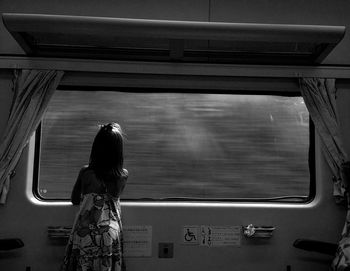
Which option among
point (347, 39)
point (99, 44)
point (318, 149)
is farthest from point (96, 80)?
point (347, 39)

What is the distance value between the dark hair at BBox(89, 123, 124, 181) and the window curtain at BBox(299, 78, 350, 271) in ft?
4.84

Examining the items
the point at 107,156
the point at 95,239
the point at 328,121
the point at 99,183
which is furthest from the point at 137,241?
the point at 328,121

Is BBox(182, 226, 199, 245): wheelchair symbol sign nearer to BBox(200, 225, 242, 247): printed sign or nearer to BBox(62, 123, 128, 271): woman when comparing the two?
BBox(200, 225, 242, 247): printed sign

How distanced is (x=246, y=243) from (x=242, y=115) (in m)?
0.99

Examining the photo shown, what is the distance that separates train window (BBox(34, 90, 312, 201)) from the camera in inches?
119

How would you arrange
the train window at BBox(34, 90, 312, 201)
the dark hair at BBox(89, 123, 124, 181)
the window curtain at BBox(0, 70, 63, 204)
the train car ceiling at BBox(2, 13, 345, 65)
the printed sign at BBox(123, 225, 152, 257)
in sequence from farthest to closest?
the train window at BBox(34, 90, 312, 201) < the printed sign at BBox(123, 225, 152, 257) < the window curtain at BBox(0, 70, 63, 204) < the dark hair at BBox(89, 123, 124, 181) < the train car ceiling at BBox(2, 13, 345, 65)

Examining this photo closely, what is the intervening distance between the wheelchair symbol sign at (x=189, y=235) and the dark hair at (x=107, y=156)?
70 centimetres

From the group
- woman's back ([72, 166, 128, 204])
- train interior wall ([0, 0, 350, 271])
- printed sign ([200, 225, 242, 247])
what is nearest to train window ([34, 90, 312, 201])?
train interior wall ([0, 0, 350, 271])

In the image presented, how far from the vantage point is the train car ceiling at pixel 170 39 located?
2436 millimetres

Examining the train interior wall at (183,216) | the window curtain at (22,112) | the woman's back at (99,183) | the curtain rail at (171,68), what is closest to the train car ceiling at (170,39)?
the curtain rail at (171,68)

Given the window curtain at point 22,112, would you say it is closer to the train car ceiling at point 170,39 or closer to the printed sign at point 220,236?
the train car ceiling at point 170,39

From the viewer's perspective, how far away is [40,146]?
3.01 m

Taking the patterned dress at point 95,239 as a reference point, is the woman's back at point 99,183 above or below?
above

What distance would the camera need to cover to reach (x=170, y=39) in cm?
257
